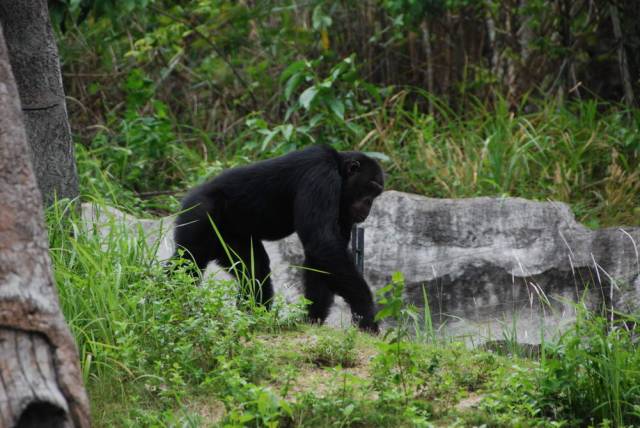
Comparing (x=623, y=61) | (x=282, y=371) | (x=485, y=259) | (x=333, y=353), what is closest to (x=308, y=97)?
(x=485, y=259)

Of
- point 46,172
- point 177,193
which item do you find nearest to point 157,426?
point 46,172

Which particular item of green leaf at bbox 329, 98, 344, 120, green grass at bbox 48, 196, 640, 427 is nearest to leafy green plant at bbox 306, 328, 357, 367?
green grass at bbox 48, 196, 640, 427

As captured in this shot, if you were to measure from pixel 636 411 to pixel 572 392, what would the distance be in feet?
0.89

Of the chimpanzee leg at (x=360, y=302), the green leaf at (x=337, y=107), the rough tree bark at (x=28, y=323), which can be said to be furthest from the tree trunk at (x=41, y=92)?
the green leaf at (x=337, y=107)

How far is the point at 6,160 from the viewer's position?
113 inches

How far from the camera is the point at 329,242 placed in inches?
228

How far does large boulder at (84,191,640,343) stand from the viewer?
6867 millimetres

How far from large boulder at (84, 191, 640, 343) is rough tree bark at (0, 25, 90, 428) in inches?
155

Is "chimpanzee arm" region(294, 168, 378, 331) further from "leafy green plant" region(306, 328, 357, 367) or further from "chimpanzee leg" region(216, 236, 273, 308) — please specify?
"leafy green plant" region(306, 328, 357, 367)

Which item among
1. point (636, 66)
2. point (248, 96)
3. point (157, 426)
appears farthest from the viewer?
point (248, 96)

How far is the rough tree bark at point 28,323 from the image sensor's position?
8.61 ft

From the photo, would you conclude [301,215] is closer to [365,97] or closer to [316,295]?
[316,295]

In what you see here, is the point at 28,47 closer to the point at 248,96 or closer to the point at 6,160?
the point at 6,160

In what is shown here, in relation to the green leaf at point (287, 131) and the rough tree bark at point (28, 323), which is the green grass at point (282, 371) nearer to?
the rough tree bark at point (28, 323)
